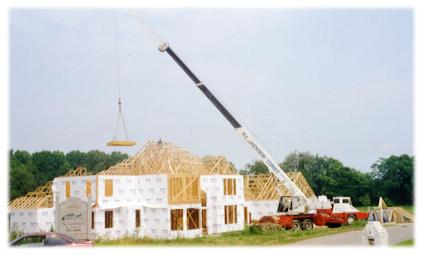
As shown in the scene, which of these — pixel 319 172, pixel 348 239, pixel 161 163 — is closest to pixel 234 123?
pixel 161 163

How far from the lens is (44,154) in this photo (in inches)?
2785

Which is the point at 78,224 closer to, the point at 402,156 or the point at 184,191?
the point at 184,191

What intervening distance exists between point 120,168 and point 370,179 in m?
29.7

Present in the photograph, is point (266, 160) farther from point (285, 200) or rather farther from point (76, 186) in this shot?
point (76, 186)

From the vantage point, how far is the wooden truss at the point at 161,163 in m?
32.5

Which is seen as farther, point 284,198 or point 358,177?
point 358,177

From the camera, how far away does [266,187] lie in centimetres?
4138

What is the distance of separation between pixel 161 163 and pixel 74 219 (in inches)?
346

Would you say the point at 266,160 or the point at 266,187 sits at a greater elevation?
the point at 266,160

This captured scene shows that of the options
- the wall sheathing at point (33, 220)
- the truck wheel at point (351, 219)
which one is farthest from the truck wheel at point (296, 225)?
the wall sheathing at point (33, 220)

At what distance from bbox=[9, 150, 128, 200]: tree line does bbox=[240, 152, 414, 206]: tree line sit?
21.6 meters

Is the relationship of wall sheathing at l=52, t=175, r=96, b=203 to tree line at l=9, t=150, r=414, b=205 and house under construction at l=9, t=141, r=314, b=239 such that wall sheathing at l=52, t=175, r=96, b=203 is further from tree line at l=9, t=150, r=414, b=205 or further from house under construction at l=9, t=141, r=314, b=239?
tree line at l=9, t=150, r=414, b=205

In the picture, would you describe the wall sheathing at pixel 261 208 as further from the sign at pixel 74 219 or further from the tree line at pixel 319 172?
the sign at pixel 74 219
